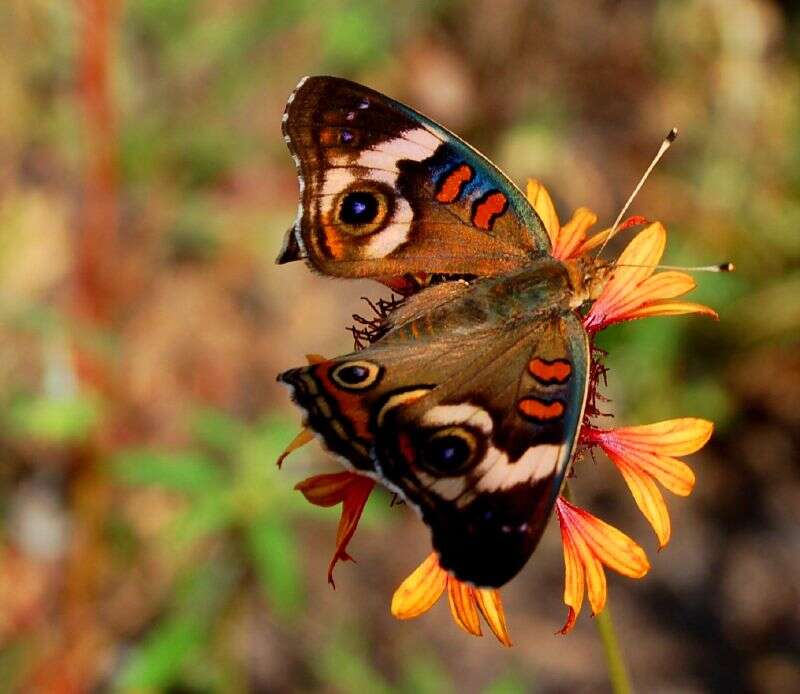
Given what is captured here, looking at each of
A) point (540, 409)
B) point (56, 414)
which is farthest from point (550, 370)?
point (56, 414)

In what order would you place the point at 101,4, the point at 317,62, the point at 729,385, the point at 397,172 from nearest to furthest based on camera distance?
the point at 397,172 < the point at 101,4 < the point at 729,385 < the point at 317,62

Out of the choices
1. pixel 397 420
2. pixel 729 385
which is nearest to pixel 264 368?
pixel 729 385

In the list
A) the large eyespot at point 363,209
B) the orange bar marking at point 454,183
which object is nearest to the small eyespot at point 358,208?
the large eyespot at point 363,209

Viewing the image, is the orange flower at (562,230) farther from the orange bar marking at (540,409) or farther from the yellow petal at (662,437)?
the orange bar marking at (540,409)

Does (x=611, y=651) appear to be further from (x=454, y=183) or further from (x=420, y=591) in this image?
(x=454, y=183)

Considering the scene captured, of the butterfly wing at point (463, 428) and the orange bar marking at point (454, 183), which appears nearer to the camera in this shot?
the butterfly wing at point (463, 428)

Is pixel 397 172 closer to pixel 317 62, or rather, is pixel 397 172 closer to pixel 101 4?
pixel 101 4
